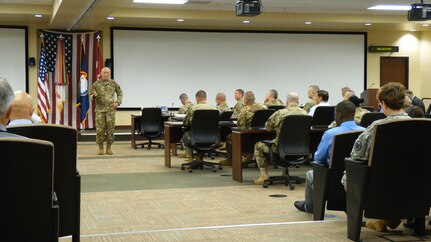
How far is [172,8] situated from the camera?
14.1 meters

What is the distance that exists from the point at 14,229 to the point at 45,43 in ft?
42.3

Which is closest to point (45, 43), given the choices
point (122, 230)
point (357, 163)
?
point (122, 230)

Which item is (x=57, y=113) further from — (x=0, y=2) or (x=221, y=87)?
(x=221, y=87)

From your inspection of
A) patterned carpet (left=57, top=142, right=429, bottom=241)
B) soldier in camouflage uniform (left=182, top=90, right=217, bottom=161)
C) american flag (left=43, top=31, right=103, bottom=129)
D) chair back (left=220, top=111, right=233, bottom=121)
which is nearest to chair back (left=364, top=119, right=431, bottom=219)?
patterned carpet (left=57, top=142, right=429, bottom=241)

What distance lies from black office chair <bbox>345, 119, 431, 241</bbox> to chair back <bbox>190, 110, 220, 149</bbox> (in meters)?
5.10

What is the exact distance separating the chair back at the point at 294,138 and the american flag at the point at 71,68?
866 centimetres

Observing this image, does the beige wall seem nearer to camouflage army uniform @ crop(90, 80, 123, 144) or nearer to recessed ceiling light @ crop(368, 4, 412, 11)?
recessed ceiling light @ crop(368, 4, 412, 11)

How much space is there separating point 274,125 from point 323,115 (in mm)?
2080

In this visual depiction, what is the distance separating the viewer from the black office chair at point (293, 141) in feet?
24.7

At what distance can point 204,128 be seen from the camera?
9148 millimetres

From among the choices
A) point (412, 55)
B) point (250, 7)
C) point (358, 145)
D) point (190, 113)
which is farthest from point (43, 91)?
point (358, 145)

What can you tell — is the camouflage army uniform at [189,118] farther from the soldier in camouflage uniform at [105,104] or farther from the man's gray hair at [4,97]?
the man's gray hair at [4,97]

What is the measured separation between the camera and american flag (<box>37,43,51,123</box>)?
1439cm

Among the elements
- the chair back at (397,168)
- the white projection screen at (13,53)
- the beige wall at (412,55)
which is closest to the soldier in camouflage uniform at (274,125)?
the chair back at (397,168)
